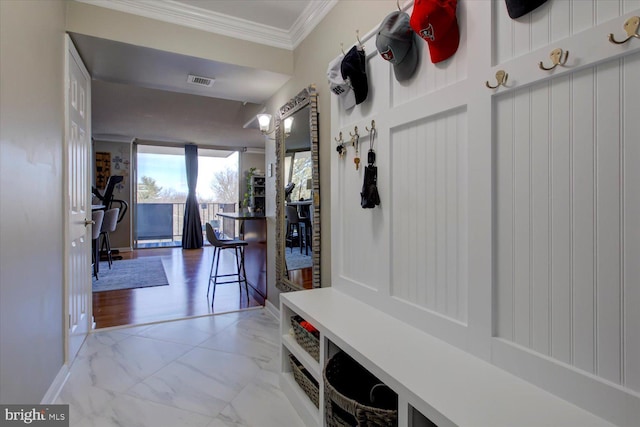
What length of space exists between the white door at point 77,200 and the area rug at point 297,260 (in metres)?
1.54

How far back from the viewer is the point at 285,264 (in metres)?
2.90

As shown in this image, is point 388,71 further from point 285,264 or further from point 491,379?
point 285,264

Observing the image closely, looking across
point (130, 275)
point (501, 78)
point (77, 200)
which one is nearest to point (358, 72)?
point (501, 78)

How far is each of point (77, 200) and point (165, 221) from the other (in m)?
6.20

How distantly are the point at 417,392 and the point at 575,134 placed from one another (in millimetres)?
838

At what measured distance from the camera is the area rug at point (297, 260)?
8.32 feet

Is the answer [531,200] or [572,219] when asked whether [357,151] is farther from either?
[572,219]

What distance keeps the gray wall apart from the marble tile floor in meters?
0.28

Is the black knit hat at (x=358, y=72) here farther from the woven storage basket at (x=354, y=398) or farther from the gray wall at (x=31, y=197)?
the gray wall at (x=31, y=197)

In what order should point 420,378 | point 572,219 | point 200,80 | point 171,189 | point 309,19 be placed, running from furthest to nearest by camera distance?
point 171,189
point 200,80
point 309,19
point 420,378
point 572,219

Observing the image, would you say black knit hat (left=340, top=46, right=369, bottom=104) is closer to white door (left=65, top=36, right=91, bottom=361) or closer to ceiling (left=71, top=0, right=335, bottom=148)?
ceiling (left=71, top=0, right=335, bottom=148)

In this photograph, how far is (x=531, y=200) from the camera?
1002 millimetres

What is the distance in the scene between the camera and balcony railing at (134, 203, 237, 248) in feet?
26.1

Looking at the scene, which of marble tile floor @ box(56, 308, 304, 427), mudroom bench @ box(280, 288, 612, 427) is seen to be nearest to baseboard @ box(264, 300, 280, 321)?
marble tile floor @ box(56, 308, 304, 427)
